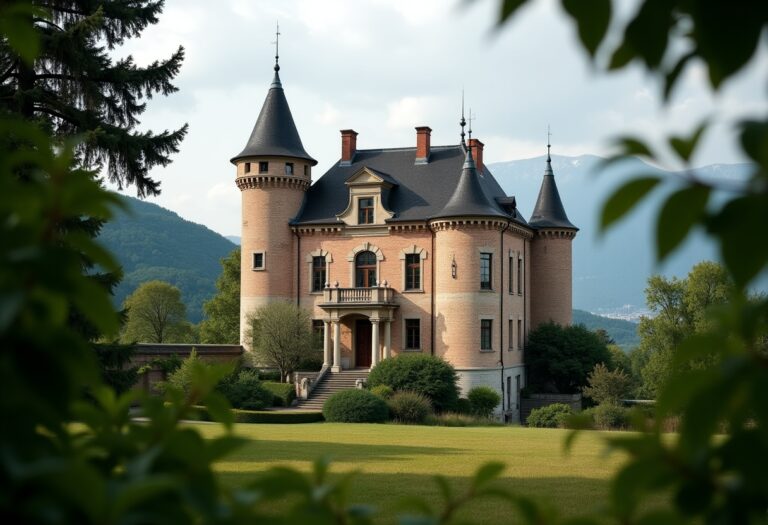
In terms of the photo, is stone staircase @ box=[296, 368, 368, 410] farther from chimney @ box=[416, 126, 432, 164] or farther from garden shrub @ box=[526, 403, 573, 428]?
chimney @ box=[416, 126, 432, 164]

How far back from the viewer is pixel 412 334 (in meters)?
40.4

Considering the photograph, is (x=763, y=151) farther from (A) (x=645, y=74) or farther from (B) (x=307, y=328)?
(B) (x=307, y=328)

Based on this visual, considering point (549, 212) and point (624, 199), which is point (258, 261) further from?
point (624, 199)

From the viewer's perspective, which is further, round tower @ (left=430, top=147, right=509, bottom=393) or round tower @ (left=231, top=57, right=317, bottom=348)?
round tower @ (left=231, top=57, right=317, bottom=348)

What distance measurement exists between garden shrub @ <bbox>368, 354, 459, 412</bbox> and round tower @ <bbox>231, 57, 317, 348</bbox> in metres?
8.63

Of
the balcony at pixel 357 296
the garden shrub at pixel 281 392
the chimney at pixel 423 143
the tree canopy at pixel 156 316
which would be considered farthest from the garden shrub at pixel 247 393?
the tree canopy at pixel 156 316

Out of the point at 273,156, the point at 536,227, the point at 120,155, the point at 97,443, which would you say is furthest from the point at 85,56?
the point at 536,227

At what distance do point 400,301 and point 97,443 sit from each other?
38976 mm

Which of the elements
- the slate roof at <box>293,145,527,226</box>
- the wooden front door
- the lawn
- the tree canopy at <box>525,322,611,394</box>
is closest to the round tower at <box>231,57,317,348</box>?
the slate roof at <box>293,145,527,226</box>

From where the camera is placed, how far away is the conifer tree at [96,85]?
55.7ft

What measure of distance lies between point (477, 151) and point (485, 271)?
7.68m

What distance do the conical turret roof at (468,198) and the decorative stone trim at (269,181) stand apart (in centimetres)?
737

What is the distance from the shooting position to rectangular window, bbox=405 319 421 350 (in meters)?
40.2

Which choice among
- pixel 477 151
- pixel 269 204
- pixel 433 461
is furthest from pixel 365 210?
pixel 433 461
